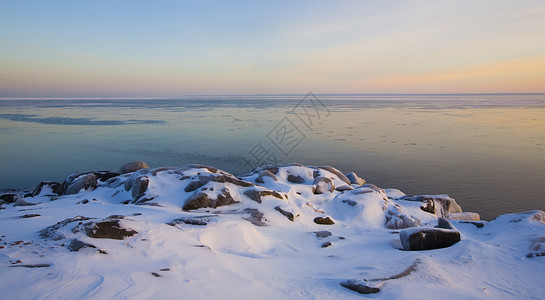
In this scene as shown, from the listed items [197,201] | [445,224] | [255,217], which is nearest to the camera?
[445,224]

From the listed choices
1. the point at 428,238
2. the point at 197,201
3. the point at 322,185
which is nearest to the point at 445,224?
the point at 428,238

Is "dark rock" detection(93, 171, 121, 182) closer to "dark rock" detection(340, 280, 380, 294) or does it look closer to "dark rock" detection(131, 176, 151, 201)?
"dark rock" detection(131, 176, 151, 201)

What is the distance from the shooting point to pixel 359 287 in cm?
522

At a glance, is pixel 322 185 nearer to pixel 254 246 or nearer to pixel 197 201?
pixel 197 201

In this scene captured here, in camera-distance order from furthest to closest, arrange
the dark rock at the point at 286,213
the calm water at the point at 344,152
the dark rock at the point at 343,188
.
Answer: the calm water at the point at 344,152
the dark rock at the point at 343,188
the dark rock at the point at 286,213

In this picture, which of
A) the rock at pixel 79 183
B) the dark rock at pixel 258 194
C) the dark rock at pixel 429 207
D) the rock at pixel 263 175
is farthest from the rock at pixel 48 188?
the dark rock at pixel 429 207

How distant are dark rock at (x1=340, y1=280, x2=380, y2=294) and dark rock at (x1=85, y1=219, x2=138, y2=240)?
4.04m

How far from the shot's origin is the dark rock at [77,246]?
5602mm

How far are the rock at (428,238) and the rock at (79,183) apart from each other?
1121 centimetres

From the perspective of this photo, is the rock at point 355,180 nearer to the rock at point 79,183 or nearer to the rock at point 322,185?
the rock at point 322,185

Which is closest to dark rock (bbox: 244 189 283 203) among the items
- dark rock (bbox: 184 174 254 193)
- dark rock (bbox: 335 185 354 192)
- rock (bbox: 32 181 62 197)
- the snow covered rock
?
dark rock (bbox: 184 174 254 193)

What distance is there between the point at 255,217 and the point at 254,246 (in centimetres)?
209

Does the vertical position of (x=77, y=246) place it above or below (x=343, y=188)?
above

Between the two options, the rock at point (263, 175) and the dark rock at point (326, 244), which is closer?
the dark rock at point (326, 244)
